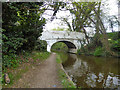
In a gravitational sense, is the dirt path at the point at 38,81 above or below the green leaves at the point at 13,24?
below

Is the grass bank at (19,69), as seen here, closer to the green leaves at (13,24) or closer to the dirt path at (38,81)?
the dirt path at (38,81)

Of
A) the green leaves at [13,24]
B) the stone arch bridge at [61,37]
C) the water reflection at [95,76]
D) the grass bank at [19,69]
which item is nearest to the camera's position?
the grass bank at [19,69]

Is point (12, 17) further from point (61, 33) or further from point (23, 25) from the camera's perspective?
point (61, 33)

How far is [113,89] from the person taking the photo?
3.26 m

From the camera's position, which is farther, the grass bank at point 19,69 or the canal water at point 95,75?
the canal water at point 95,75

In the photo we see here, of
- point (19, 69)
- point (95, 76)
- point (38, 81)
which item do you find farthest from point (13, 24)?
point (95, 76)

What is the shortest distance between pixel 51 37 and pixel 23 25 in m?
13.8

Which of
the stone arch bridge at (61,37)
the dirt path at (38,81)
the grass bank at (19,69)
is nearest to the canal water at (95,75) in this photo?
the dirt path at (38,81)

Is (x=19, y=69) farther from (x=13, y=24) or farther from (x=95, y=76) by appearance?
(x=95, y=76)

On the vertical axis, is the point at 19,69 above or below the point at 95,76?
above

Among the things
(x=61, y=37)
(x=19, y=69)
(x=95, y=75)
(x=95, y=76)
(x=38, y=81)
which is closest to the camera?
(x=38, y=81)

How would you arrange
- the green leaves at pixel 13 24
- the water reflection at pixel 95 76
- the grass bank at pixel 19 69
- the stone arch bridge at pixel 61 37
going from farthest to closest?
the stone arch bridge at pixel 61 37 < the water reflection at pixel 95 76 < the green leaves at pixel 13 24 < the grass bank at pixel 19 69

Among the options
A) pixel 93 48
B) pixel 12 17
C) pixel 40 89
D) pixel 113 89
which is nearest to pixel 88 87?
pixel 113 89

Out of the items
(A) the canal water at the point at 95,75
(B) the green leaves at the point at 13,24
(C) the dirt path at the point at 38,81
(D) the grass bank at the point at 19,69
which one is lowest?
(A) the canal water at the point at 95,75
